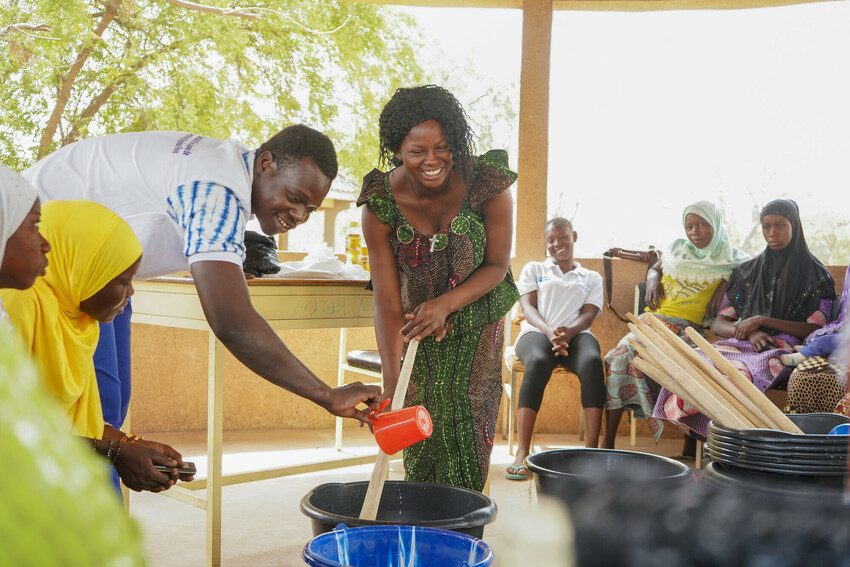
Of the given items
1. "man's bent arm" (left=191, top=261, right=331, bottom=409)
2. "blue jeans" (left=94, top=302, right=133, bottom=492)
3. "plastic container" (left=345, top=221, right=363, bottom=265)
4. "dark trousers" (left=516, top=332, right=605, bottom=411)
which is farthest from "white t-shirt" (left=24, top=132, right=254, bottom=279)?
"dark trousers" (left=516, top=332, right=605, bottom=411)

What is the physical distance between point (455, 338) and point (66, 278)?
1164 millimetres

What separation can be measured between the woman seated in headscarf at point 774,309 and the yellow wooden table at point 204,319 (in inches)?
80.9

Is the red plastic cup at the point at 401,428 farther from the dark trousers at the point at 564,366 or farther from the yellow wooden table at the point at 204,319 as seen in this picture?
the dark trousers at the point at 564,366

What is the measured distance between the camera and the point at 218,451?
2.98 m

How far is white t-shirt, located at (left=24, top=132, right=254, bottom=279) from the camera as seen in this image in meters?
1.74

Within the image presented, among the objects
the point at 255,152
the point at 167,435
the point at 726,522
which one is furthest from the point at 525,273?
the point at 726,522

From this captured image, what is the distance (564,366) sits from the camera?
4.82 m

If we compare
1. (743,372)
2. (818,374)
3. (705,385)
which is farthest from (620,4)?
(705,385)

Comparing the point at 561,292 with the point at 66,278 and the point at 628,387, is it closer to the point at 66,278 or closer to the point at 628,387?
the point at 628,387

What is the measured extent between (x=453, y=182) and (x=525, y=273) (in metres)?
2.72

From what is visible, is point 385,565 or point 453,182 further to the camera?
point 453,182

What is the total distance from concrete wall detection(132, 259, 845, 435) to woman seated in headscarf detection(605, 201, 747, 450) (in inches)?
19.0

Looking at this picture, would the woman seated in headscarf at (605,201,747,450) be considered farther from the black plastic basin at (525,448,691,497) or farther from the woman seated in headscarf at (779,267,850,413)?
the black plastic basin at (525,448,691,497)

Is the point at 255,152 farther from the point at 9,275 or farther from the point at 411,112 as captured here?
the point at 9,275
